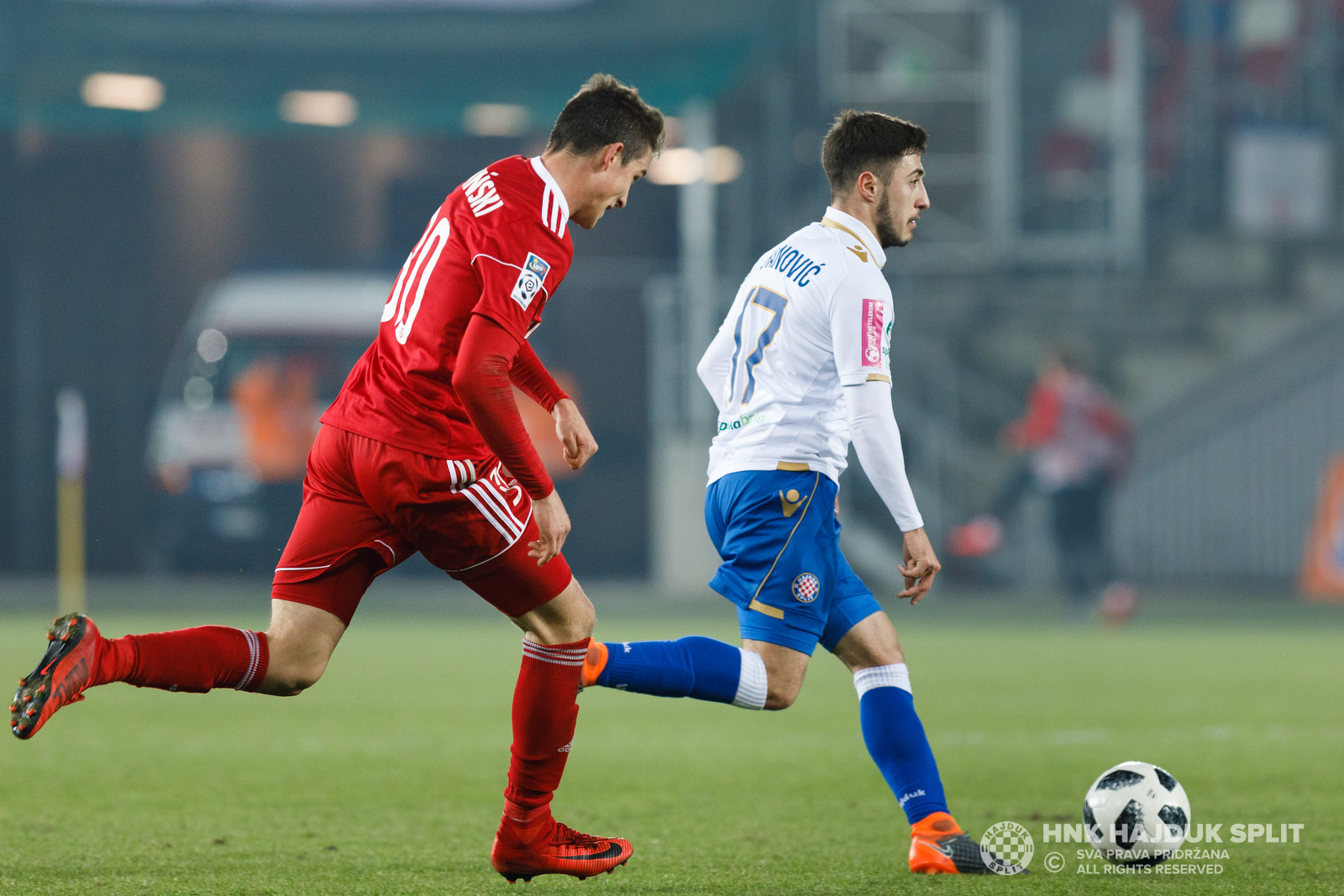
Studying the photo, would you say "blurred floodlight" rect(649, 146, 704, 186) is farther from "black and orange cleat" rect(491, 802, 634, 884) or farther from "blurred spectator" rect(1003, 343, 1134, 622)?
"black and orange cleat" rect(491, 802, 634, 884)

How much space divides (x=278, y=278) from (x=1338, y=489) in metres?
11.3

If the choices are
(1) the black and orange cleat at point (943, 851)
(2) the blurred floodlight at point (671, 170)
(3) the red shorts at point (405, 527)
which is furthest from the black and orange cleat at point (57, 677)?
(2) the blurred floodlight at point (671, 170)

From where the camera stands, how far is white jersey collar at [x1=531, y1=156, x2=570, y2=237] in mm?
4203

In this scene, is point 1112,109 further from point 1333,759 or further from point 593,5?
point 1333,759

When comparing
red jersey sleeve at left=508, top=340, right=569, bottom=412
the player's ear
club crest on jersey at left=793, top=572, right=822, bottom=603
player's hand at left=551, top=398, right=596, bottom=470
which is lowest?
club crest on jersey at left=793, top=572, right=822, bottom=603

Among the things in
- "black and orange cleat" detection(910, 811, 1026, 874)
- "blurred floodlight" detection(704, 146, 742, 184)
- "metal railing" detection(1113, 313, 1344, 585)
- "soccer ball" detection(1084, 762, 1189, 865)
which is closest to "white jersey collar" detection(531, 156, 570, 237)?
"black and orange cleat" detection(910, 811, 1026, 874)

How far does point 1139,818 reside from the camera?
456 cm

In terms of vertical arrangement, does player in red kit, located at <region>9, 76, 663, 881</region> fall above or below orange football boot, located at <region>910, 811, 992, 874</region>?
above

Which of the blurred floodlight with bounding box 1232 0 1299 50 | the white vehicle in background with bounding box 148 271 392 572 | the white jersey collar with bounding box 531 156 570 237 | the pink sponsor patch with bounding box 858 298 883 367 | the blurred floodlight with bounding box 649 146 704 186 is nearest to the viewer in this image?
the white jersey collar with bounding box 531 156 570 237

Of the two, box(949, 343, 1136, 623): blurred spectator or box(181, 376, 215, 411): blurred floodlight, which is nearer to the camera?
box(949, 343, 1136, 623): blurred spectator

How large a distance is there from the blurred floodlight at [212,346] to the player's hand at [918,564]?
48.1 feet

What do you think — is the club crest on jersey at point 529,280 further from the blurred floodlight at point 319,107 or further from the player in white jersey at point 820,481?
the blurred floodlight at point 319,107

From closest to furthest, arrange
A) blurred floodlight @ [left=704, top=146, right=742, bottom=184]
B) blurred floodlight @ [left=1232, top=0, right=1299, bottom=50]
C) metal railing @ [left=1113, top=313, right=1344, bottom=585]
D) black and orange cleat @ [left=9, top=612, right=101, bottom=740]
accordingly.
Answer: black and orange cleat @ [left=9, top=612, right=101, bottom=740] → metal railing @ [left=1113, top=313, right=1344, bottom=585] → blurred floodlight @ [left=1232, top=0, right=1299, bottom=50] → blurred floodlight @ [left=704, top=146, right=742, bottom=184]

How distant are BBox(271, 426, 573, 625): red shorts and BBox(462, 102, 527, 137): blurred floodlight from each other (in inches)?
Result: 605
